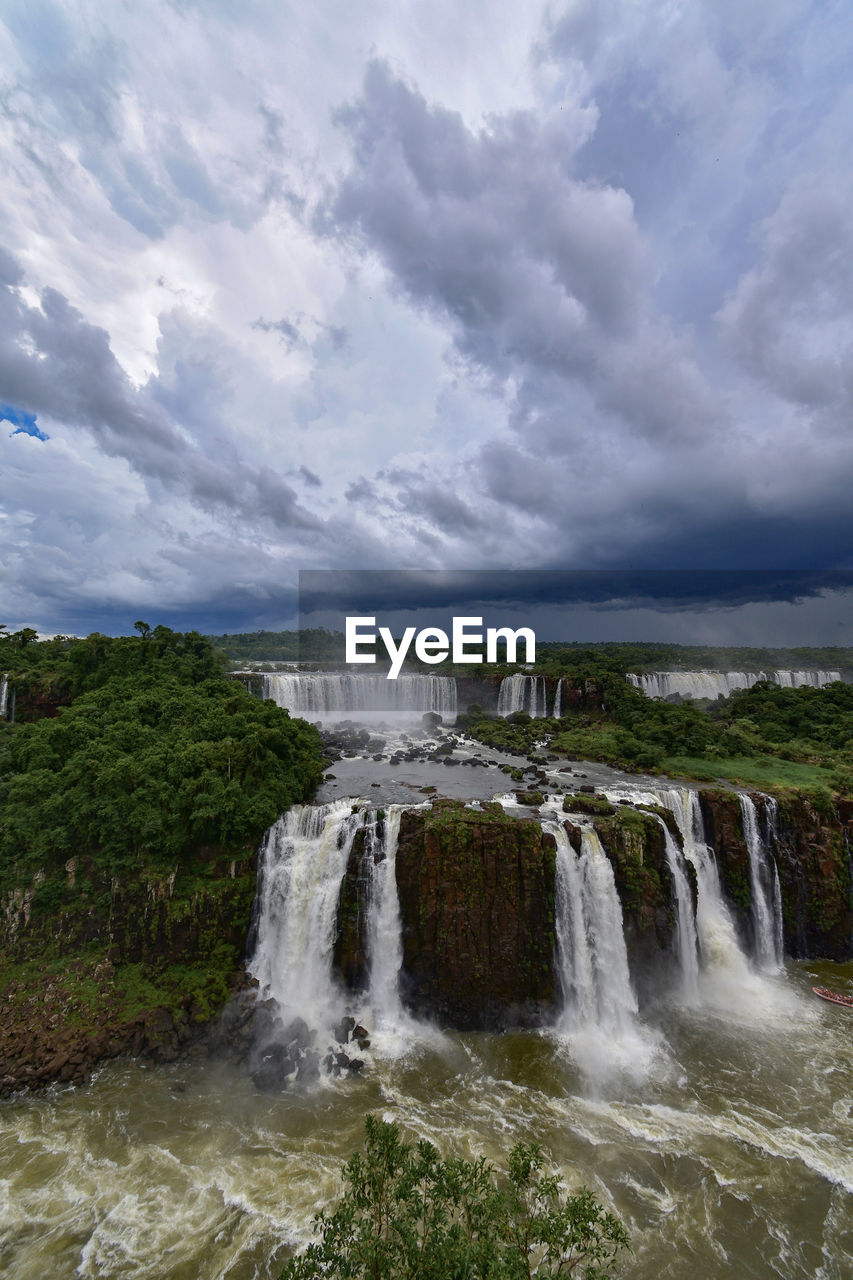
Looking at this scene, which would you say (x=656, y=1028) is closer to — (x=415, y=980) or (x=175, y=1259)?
(x=415, y=980)

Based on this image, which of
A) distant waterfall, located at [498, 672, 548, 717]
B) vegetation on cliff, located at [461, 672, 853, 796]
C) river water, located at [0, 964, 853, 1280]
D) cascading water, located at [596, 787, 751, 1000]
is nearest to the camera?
river water, located at [0, 964, 853, 1280]

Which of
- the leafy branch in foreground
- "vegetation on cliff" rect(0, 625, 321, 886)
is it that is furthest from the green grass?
the leafy branch in foreground

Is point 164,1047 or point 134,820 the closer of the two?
point 164,1047

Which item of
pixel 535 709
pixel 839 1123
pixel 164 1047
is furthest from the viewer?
pixel 535 709

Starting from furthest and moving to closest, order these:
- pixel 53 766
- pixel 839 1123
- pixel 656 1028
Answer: pixel 53 766 < pixel 656 1028 < pixel 839 1123

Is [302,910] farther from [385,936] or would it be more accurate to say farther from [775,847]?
[775,847]

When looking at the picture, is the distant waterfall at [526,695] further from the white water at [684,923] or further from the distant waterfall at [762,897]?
the white water at [684,923]

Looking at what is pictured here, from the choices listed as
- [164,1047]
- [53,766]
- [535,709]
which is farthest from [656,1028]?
[535,709]

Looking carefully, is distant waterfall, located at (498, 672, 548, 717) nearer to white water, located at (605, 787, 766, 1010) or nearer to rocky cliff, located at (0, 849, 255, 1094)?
white water, located at (605, 787, 766, 1010)
